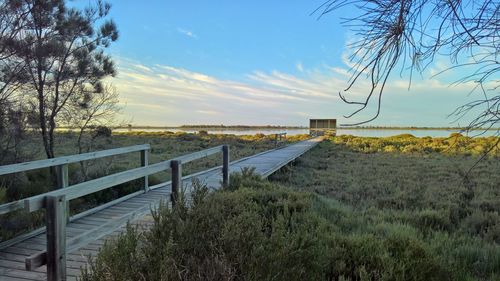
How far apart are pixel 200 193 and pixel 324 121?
63.4 m

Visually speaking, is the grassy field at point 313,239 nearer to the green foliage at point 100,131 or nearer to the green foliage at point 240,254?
the green foliage at point 240,254

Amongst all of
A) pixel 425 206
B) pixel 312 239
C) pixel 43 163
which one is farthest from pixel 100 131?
pixel 312 239

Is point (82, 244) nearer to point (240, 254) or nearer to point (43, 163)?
point (240, 254)

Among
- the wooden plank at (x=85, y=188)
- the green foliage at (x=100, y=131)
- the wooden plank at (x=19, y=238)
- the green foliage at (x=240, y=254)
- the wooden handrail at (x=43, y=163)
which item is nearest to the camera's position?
the green foliage at (x=240, y=254)

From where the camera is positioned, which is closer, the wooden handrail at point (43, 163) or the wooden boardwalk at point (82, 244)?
the wooden boardwalk at point (82, 244)

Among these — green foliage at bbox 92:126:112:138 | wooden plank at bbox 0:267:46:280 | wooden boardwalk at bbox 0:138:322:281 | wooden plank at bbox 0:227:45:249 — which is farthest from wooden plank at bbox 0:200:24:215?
green foliage at bbox 92:126:112:138

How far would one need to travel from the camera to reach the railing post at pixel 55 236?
3.41 meters

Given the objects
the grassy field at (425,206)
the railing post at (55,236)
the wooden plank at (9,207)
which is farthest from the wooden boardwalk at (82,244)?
the grassy field at (425,206)

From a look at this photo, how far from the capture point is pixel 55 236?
A: 11.3 feet

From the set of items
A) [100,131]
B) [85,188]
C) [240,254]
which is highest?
[100,131]

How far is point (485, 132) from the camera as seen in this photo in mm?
2305

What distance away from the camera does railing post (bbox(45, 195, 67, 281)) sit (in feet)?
11.2

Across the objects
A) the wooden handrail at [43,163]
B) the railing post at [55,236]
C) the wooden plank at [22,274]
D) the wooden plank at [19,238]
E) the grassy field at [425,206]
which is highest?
the wooden handrail at [43,163]

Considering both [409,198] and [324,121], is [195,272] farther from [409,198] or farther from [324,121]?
[324,121]
